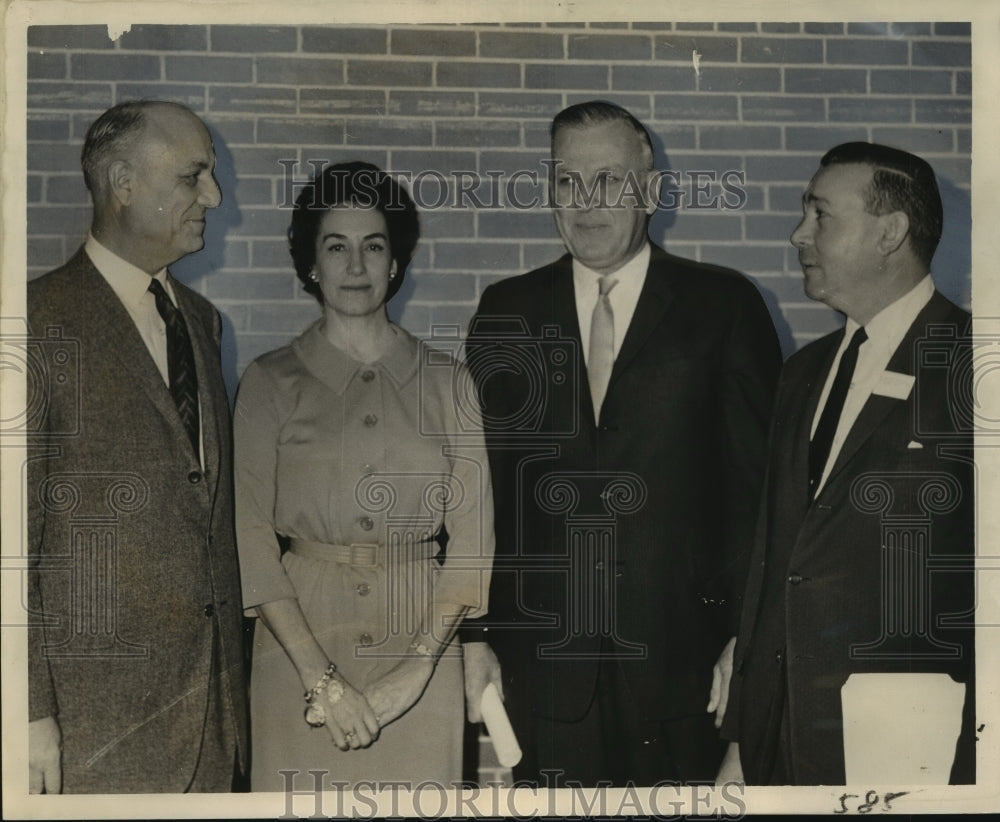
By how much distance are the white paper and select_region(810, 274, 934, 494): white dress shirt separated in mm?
693

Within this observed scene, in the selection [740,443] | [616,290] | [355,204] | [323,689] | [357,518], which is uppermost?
[355,204]

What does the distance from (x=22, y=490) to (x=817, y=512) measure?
2.56 m

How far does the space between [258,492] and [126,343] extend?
63cm

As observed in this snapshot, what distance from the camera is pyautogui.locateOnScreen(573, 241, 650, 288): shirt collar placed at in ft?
14.3

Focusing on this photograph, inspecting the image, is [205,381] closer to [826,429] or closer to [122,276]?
[122,276]

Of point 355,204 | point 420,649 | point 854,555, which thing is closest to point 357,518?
point 420,649

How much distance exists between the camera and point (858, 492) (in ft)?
14.1

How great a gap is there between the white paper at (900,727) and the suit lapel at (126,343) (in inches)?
91.2

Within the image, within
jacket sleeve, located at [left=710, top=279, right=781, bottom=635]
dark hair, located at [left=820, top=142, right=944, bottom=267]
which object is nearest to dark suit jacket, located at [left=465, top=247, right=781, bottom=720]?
jacket sleeve, located at [left=710, top=279, right=781, bottom=635]

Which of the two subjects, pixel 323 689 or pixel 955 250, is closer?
pixel 323 689

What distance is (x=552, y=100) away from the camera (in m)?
4.38

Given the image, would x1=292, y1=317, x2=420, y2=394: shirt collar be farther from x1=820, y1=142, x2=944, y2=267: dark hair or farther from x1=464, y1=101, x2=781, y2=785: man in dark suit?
x1=820, y1=142, x2=944, y2=267: dark hair

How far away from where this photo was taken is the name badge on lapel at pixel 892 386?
4312mm

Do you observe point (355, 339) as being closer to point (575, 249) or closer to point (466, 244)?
point (466, 244)
